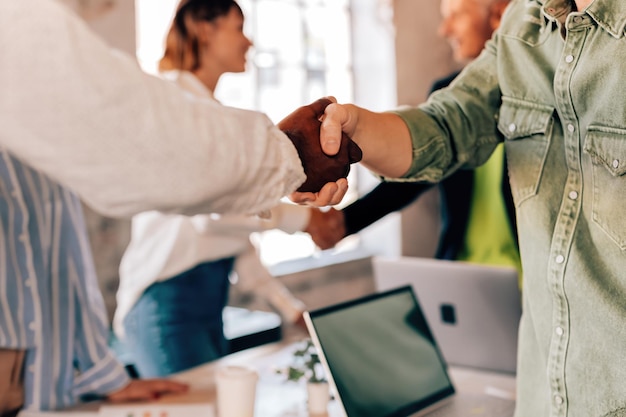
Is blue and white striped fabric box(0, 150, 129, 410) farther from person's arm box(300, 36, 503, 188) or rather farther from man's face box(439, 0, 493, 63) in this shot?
man's face box(439, 0, 493, 63)

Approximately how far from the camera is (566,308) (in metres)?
1.14

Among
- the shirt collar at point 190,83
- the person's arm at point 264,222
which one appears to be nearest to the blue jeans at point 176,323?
the person's arm at point 264,222

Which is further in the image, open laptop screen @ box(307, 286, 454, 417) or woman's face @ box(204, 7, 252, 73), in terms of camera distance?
woman's face @ box(204, 7, 252, 73)

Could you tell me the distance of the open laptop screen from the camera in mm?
1522

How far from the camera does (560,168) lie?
118 cm

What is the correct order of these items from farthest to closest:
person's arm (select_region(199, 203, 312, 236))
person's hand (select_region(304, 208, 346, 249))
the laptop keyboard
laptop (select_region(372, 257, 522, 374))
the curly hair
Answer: the curly hair
person's hand (select_region(304, 208, 346, 249))
person's arm (select_region(199, 203, 312, 236))
laptop (select_region(372, 257, 522, 374))
the laptop keyboard

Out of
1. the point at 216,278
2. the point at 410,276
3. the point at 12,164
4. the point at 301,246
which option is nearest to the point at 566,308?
the point at 410,276

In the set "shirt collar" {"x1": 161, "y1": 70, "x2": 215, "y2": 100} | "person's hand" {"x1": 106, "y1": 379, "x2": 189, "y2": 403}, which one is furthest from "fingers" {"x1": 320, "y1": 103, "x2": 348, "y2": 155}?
"shirt collar" {"x1": 161, "y1": 70, "x2": 215, "y2": 100}

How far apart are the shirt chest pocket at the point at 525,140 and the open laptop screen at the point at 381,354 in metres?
0.51

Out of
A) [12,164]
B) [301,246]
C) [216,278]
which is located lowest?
[301,246]

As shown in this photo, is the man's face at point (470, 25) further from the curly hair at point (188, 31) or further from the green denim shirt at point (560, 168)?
the green denim shirt at point (560, 168)

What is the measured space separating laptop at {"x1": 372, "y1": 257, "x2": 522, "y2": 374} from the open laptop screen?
16 centimetres

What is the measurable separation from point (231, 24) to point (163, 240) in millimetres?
827

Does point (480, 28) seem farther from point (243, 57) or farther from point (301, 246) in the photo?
point (301, 246)
